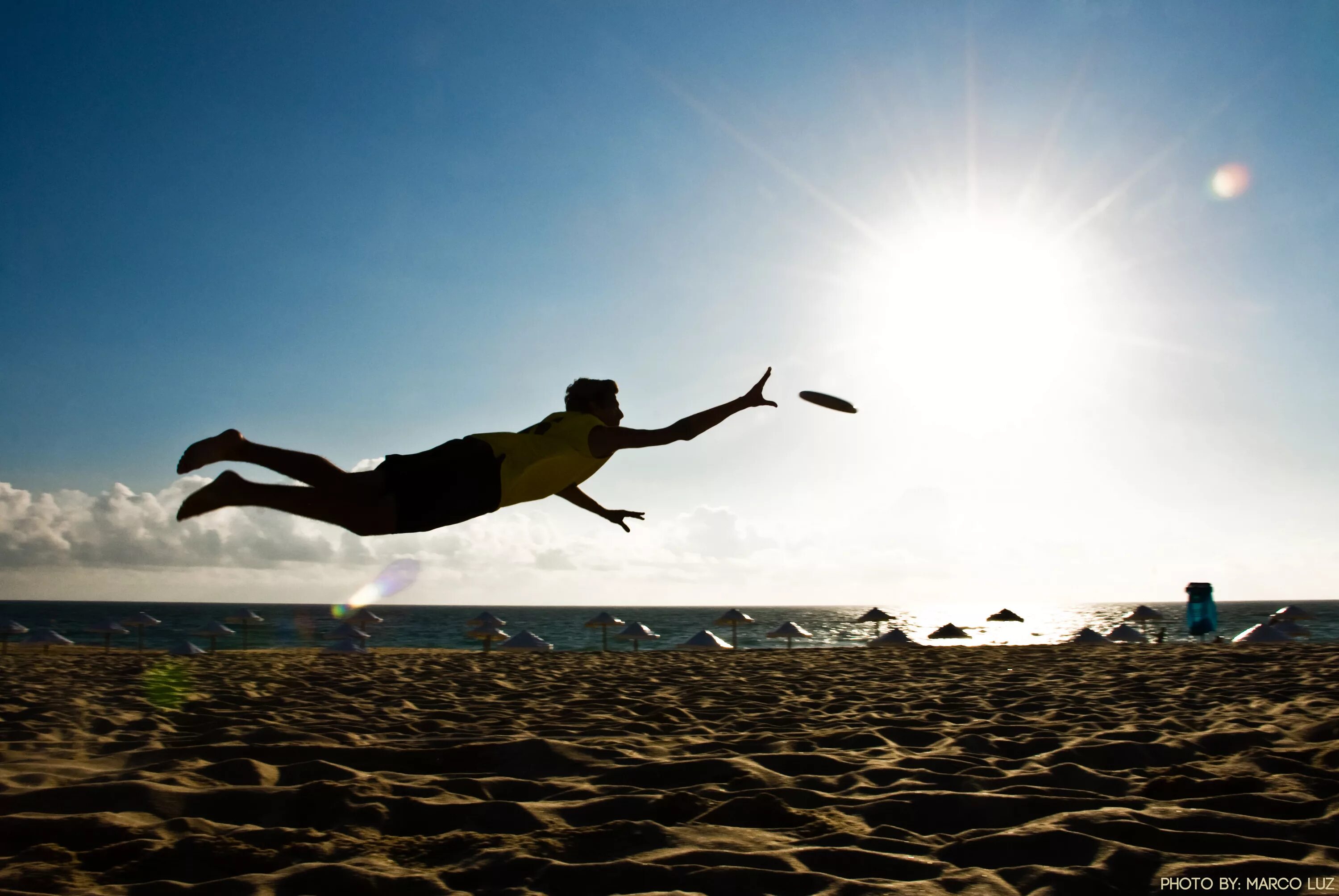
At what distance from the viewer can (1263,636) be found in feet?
58.6

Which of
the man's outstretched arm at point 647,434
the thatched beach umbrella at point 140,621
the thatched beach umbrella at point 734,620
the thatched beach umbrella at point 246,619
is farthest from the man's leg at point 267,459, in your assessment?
the thatched beach umbrella at point 246,619

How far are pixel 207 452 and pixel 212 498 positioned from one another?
187mm

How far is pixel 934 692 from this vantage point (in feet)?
23.2

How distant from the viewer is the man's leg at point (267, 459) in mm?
3090

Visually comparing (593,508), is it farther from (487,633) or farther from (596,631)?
(596,631)

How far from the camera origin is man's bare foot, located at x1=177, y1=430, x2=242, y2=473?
307cm

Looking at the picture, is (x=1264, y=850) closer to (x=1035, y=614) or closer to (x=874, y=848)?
(x=874, y=848)

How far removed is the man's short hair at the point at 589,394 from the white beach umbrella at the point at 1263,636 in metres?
19.3

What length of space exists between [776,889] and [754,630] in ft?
232

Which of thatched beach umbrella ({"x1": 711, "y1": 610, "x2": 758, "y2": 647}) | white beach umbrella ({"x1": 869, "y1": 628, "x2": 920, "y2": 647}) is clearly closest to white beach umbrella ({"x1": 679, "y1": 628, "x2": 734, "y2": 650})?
white beach umbrella ({"x1": 869, "y1": 628, "x2": 920, "y2": 647})

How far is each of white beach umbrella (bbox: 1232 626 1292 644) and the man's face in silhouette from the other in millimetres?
19237

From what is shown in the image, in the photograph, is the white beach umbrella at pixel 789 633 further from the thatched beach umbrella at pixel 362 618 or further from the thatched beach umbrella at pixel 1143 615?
the thatched beach umbrella at pixel 1143 615

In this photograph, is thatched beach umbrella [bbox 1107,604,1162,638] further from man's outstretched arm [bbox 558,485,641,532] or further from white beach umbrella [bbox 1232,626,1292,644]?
man's outstretched arm [bbox 558,485,641,532]

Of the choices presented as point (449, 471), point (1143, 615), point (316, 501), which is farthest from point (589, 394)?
point (1143, 615)
